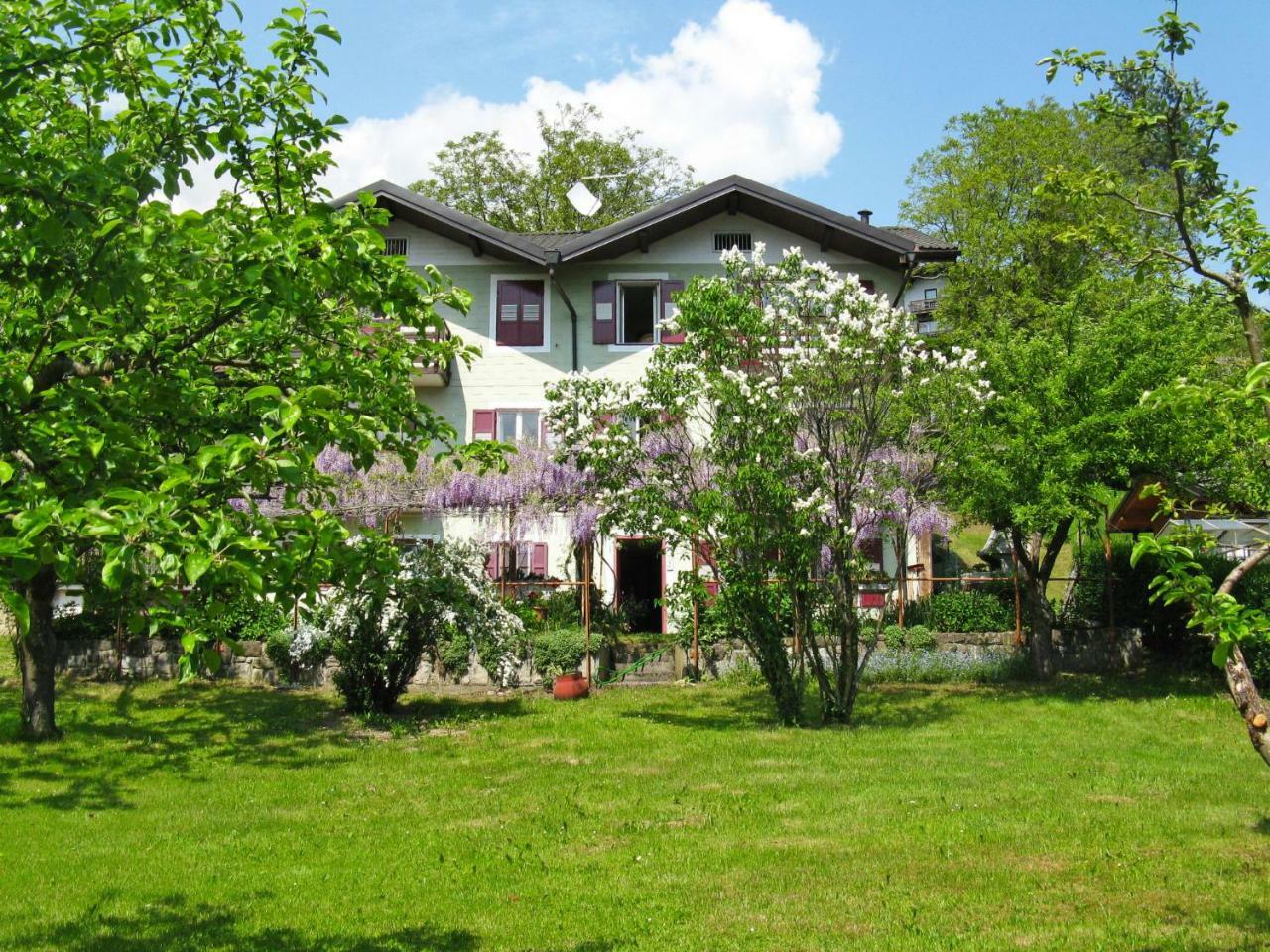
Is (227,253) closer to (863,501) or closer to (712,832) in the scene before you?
(712,832)

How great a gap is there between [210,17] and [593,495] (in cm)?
1133

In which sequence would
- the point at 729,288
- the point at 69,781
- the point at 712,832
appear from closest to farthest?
1. the point at 712,832
2. the point at 69,781
3. the point at 729,288

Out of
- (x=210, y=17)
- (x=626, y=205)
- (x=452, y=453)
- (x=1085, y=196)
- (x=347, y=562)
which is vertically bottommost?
(x=347, y=562)

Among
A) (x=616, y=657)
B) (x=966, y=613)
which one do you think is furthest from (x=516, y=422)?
(x=966, y=613)

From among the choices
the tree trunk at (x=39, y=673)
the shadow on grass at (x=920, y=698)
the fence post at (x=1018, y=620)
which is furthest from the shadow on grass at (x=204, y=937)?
the fence post at (x=1018, y=620)

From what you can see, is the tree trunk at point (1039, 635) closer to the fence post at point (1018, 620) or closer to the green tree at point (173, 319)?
the fence post at point (1018, 620)

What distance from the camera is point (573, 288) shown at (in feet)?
95.1

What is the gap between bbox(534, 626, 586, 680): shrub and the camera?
19797 millimetres

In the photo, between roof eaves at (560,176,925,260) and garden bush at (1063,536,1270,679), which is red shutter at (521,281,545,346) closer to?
roof eaves at (560,176,925,260)

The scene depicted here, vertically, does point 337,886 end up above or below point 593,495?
below

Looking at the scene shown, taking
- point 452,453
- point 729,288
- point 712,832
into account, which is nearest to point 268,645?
point 729,288

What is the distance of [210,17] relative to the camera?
20.2 feet

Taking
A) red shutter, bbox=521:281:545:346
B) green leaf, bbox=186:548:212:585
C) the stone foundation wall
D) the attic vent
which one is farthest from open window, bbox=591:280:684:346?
green leaf, bbox=186:548:212:585

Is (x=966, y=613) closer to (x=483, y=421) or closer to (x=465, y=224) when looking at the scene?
(x=483, y=421)
